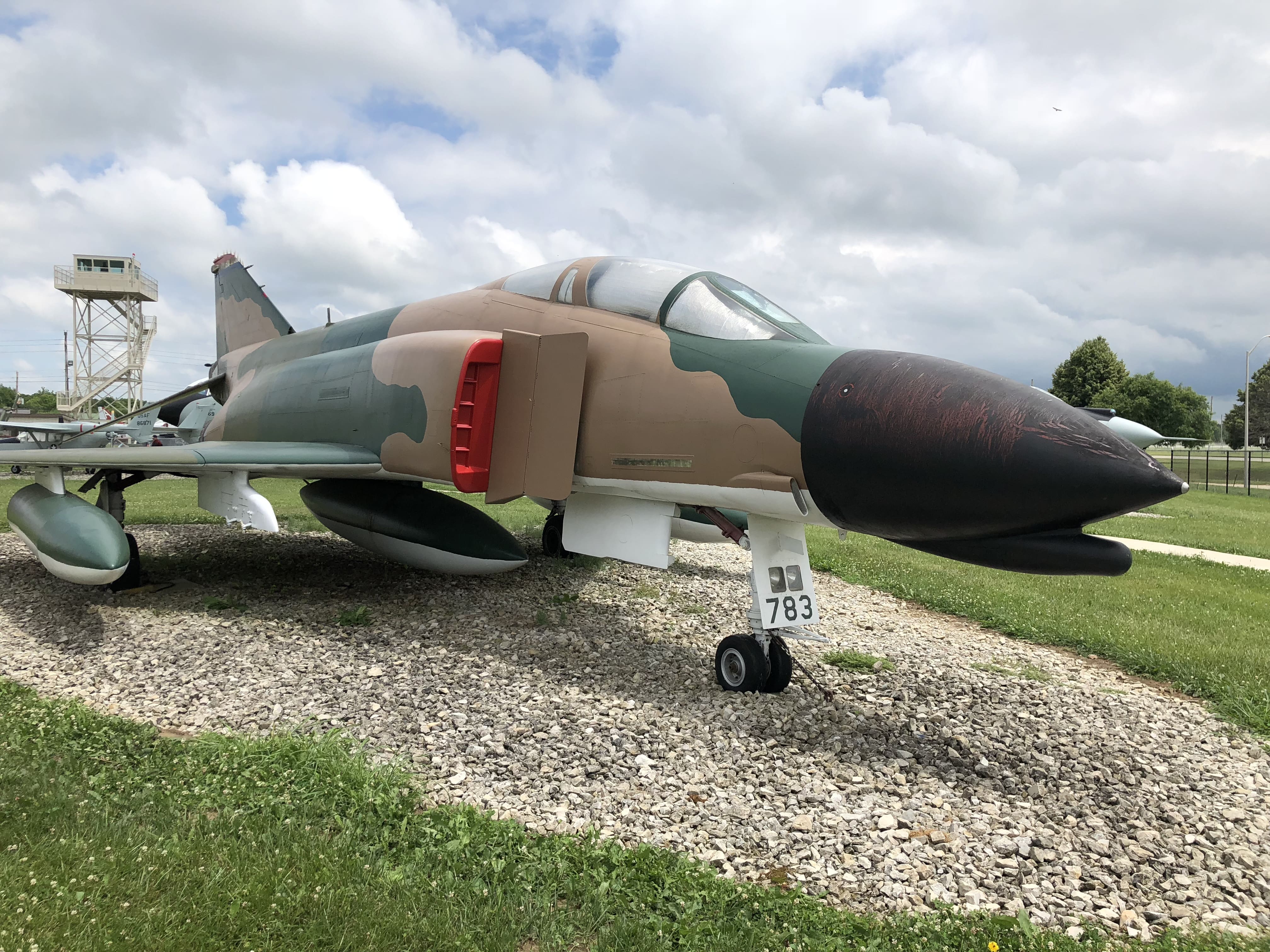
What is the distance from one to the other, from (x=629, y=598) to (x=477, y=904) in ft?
16.8

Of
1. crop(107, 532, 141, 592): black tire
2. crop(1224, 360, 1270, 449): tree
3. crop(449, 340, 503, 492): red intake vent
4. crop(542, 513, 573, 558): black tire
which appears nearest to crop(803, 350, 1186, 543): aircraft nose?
crop(449, 340, 503, 492): red intake vent

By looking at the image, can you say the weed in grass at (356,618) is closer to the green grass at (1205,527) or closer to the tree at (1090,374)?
the green grass at (1205,527)

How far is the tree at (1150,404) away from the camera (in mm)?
46625

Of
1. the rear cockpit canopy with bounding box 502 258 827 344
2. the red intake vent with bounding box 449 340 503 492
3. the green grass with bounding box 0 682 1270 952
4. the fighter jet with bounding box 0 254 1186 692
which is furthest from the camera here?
the red intake vent with bounding box 449 340 503 492

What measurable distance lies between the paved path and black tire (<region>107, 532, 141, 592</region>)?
12.7 metres

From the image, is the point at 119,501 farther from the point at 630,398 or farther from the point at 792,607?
the point at 792,607

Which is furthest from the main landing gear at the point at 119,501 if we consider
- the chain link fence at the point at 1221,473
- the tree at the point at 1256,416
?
the tree at the point at 1256,416

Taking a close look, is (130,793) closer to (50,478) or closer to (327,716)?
(327,716)

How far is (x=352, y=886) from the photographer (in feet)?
9.12

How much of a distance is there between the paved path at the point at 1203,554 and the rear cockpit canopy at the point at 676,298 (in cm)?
902

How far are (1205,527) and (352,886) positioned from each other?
19277 millimetres

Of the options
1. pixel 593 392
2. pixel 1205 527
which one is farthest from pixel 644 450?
pixel 1205 527

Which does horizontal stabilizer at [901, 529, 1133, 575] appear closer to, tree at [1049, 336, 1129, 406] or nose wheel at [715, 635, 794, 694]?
nose wheel at [715, 635, 794, 694]

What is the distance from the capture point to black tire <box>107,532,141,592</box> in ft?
25.1
